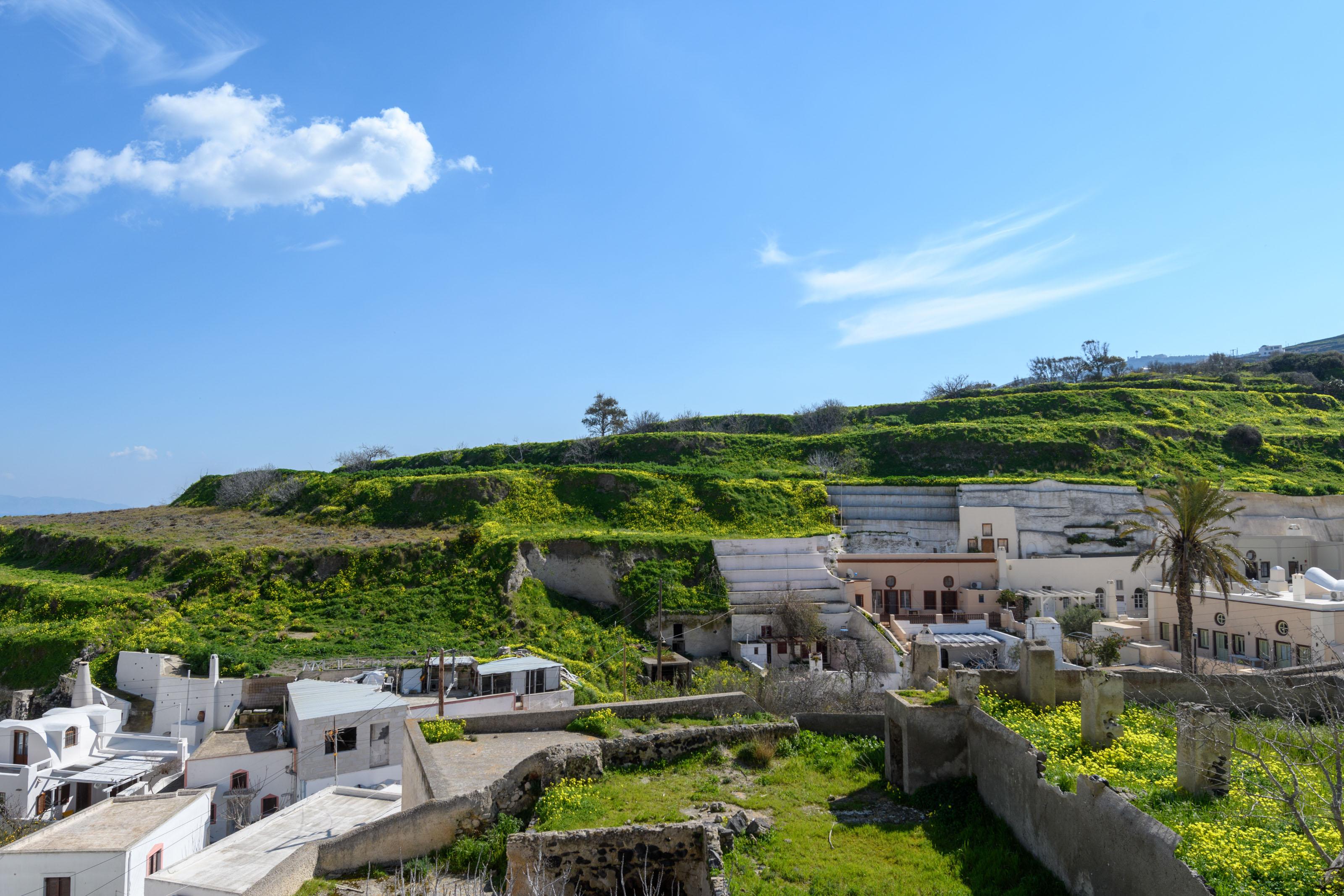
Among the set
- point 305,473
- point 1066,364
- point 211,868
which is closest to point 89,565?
point 305,473

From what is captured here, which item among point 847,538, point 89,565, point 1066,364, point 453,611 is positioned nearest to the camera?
point 453,611

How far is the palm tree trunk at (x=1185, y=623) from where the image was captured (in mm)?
20969

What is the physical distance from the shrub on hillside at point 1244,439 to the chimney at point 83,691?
6115cm

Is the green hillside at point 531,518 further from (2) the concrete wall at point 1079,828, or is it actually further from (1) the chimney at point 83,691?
(2) the concrete wall at point 1079,828

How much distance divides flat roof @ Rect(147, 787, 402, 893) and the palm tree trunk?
19.2 meters

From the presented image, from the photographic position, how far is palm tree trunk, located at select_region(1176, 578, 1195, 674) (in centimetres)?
2097

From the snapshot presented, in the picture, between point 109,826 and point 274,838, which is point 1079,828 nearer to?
point 274,838

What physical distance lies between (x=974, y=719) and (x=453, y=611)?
26883 mm

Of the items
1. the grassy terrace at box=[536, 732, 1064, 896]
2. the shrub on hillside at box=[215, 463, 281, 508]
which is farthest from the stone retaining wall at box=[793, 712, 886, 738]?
the shrub on hillside at box=[215, 463, 281, 508]

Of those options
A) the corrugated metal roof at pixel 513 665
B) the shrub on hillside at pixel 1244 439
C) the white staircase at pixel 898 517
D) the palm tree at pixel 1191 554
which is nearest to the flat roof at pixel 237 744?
the corrugated metal roof at pixel 513 665

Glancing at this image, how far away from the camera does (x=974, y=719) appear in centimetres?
1030

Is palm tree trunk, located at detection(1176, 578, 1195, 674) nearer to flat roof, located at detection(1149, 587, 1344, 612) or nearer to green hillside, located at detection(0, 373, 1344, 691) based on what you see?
flat roof, located at detection(1149, 587, 1344, 612)

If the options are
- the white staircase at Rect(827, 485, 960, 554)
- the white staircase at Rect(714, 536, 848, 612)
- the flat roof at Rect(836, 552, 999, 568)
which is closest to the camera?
the white staircase at Rect(714, 536, 848, 612)

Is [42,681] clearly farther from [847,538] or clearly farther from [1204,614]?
[1204,614]
